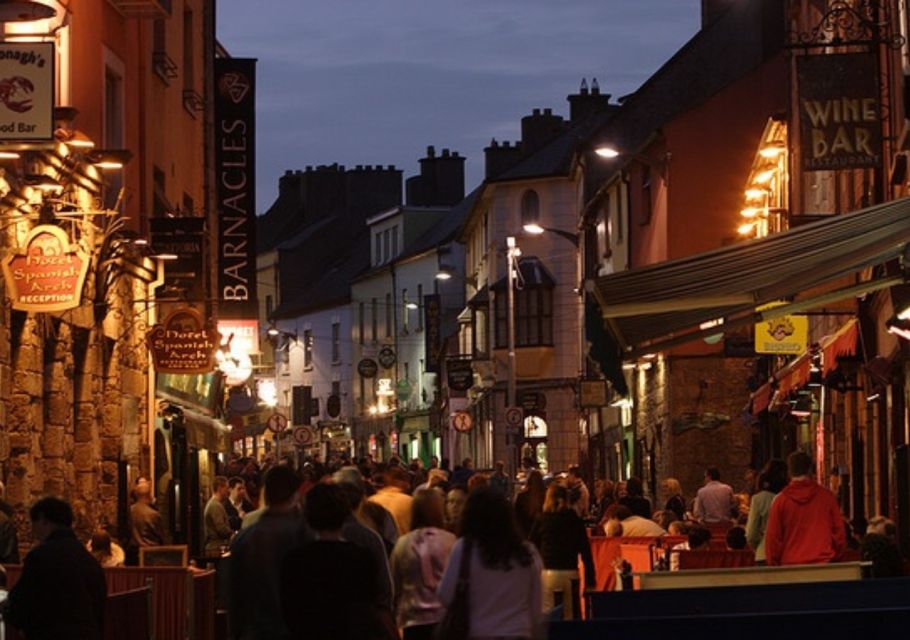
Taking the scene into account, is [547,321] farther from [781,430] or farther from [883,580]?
[883,580]

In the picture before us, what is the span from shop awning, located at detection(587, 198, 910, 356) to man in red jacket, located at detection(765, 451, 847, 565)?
169 centimetres

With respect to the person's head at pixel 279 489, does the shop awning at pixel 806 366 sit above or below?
above

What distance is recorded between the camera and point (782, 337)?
113 feet

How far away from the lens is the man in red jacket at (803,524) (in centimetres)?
1694

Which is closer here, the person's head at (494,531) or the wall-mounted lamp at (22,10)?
the person's head at (494,531)

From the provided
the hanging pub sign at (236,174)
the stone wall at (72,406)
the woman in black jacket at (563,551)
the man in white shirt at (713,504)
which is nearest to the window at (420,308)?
the hanging pub sign at (236,174)

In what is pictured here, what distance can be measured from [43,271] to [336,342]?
85566 mm

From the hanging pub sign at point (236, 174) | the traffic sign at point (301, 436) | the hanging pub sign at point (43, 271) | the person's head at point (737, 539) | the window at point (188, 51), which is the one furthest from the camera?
the traffic sign at point (301, 436)

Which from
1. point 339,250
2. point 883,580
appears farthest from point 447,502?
point 339,250

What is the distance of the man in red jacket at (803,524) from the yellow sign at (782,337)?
17.1 metres

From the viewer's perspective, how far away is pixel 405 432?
94562 millimetres

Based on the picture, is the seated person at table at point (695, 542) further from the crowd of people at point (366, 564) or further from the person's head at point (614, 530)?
the crowd of people at point (366, 564)

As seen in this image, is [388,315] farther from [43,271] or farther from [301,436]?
[43,271]

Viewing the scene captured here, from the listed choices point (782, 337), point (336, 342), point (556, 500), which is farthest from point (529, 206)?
point (556, 500)
